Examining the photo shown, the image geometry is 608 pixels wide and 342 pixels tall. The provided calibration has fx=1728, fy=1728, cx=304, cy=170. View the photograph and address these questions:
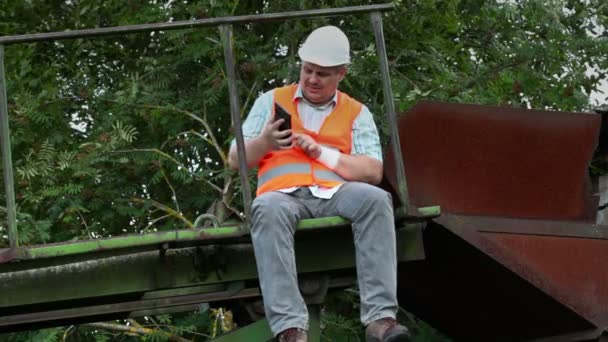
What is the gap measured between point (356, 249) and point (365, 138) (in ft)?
1.88

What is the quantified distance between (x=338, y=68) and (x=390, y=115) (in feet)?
1.10

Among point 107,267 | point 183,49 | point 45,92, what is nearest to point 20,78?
point 45,92

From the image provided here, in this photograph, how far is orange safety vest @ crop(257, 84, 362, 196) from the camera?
7.85m

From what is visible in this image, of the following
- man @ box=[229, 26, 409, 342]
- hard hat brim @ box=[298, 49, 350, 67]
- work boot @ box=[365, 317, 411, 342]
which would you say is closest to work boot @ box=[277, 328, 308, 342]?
man @ box=[229, 26, 409, 342]

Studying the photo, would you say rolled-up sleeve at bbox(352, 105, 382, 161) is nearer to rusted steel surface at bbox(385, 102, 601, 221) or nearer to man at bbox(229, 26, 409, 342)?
man at bbox(229, 26, 409, 342)

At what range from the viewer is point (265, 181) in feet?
26.0

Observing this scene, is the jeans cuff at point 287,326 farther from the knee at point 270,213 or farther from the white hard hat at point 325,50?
the white hard hat at point 325,50

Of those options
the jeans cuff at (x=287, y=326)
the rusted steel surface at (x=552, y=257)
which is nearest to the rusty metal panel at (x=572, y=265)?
the rusted steel surface at (x=552, y=257)

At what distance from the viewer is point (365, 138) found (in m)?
8.02

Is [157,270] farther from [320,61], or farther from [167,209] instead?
[167,209]

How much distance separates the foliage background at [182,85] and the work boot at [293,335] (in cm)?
425

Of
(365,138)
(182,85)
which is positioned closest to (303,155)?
(365,138)

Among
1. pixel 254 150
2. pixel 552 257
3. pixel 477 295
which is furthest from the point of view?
pixel 477 295

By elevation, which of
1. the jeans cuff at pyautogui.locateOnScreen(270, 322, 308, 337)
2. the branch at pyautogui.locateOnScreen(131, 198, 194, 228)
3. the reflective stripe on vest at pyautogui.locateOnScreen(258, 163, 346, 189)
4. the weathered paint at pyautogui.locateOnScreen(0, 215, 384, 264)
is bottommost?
the jeans cuff at pyautogui.locateOnScreen(270, 322, 308, 337)
